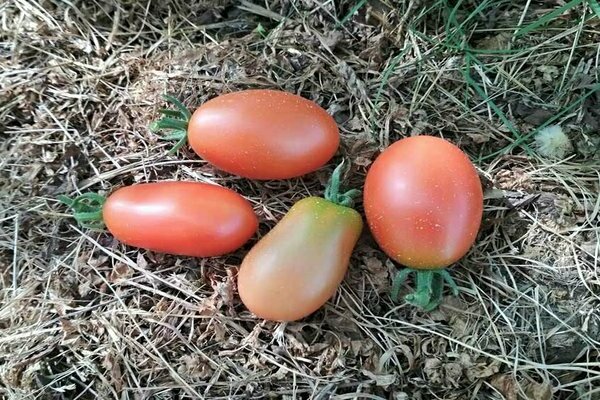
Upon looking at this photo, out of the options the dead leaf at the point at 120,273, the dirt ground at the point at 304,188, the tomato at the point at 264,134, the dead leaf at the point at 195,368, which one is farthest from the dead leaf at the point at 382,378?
the dead leaf at the point at 120,273

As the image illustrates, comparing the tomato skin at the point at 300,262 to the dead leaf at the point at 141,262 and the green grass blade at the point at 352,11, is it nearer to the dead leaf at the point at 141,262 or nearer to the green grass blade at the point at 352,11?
the dead leaf at the point at 141,262

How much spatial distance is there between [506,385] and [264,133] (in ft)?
2.63

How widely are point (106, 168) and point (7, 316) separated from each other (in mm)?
442

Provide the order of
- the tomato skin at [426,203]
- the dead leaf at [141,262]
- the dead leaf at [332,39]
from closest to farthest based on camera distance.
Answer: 1. the tomato skin at [426,203]
2. the dead leaf at [141,262]
3. the dead leaf at [332,39]

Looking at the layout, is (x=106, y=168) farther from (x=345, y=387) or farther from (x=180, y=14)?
(x=345, y=387)

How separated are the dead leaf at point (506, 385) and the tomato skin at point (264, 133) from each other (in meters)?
0.65

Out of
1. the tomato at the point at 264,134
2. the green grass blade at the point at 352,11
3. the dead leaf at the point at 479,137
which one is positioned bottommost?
the dead leaf at the point at 479,137

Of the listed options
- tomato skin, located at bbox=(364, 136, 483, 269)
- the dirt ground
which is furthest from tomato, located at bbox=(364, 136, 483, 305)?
the dirt ground

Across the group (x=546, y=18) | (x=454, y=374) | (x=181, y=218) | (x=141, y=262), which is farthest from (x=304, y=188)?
(x=546, y=18)

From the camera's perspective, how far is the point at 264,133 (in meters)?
1.44

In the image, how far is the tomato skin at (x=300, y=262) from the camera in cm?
139

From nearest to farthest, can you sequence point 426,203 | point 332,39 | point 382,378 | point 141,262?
point 426,203
point 382,378
point 141,262
point 332,39

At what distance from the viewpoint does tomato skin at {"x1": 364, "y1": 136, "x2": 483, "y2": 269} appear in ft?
4.44

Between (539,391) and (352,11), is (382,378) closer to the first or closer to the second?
(539,391)
